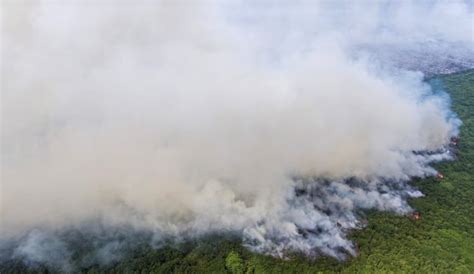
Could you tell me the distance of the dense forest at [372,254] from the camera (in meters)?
82.4

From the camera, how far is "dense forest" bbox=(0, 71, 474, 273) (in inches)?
3243

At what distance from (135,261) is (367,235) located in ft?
137

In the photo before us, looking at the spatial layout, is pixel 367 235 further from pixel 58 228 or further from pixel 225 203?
pixel 58 228

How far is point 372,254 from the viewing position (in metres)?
85.4

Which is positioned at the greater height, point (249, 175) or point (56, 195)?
point (249, 175)

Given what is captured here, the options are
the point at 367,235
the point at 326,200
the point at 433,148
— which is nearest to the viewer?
the point at 367,235

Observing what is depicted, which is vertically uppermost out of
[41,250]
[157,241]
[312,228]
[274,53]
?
[274,53]

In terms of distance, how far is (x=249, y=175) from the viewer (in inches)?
3858

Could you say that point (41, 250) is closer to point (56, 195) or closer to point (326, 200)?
point (56, 195)

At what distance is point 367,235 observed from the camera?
9006 cm

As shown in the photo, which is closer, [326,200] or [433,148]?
[326,200]

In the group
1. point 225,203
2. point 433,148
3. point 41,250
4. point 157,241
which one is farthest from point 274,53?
point 41,250

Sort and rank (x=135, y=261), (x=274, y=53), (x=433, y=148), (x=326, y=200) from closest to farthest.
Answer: (x=135, y=261) < (x=326, y=200) < (x=433, y=148) < (x=274, y=53)

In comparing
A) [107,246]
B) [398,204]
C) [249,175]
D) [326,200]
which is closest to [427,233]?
[398,204]
